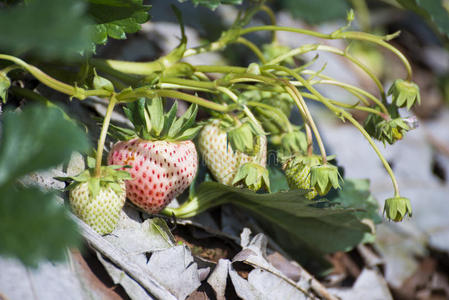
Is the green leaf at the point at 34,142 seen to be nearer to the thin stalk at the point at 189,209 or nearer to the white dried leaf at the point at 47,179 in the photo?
the white dried leaf at the point at 47,179

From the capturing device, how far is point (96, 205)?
0.99 m

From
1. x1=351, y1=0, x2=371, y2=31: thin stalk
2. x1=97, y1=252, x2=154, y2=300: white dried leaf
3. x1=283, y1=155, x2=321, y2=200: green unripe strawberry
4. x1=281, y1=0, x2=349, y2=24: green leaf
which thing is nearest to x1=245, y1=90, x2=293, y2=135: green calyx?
x1=283, y1=155, x2=321, y2=200: green unripe strawberry

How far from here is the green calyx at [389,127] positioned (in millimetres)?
1146

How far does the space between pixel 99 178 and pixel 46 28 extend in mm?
489

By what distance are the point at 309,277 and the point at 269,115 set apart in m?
0.42

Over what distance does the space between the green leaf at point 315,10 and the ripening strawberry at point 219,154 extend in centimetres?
136

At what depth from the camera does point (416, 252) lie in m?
1.77

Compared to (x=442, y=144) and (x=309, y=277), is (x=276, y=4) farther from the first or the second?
(x=309, y=277)

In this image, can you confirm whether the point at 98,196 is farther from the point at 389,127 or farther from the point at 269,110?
the point at 389,127

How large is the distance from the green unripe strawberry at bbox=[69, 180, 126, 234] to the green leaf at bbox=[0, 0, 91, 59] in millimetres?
475

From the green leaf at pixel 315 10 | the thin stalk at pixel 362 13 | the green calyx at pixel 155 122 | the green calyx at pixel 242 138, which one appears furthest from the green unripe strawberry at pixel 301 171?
the thin stalk at pixel 362 13

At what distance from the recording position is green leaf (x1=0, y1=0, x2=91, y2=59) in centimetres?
55

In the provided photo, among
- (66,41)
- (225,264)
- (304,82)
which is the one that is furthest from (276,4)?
(66,41)

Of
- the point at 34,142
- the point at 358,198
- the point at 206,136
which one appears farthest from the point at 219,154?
the point at 34,142
